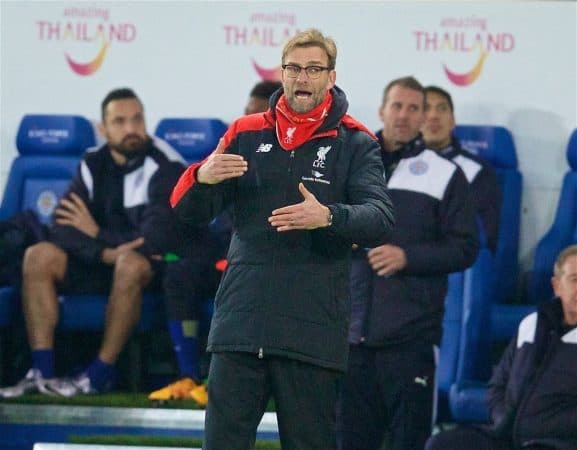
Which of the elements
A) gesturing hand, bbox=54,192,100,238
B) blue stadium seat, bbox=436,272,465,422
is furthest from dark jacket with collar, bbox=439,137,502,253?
gesturing hand, bbox=54,192,100,238

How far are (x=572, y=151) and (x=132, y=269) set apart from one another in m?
2.12

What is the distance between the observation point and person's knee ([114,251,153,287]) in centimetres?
593

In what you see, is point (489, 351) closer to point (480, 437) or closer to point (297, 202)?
point (480, 437)

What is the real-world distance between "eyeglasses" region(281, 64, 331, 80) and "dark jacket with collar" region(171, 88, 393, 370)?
128mm

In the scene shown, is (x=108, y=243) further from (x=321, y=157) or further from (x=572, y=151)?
(x=321, y=157)

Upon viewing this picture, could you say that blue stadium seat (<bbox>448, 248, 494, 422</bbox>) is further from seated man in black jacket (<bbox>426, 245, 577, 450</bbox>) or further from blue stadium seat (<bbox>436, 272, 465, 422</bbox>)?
seated man in black jacket (<bbox>426, 245, 577, 450</bbox>)

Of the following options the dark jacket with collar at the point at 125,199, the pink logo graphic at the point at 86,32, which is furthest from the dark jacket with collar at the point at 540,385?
the pink logo graphic at the point at 86,32

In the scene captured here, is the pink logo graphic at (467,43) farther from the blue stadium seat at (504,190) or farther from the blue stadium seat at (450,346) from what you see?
the blue stadium seat at (450,346)

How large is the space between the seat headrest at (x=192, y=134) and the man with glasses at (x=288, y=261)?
3015 mm

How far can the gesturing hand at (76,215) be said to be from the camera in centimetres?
609

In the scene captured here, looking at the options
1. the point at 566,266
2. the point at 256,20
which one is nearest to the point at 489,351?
the point at 566,266

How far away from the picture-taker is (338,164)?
11.7 ft

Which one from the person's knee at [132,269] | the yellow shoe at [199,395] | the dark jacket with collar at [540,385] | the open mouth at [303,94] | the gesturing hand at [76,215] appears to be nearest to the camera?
the open mouth at [303,94]

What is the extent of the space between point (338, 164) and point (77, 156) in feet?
11.4
